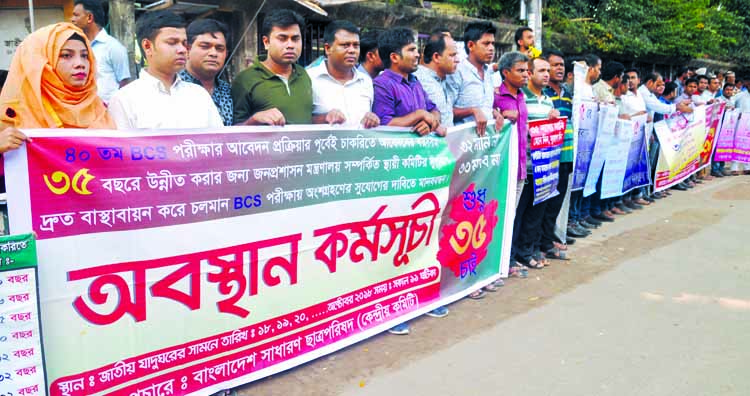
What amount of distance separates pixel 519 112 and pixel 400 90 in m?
1.37

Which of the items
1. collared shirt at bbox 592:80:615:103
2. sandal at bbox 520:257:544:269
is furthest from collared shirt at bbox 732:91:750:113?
sandal at bbox 520:257:544:269

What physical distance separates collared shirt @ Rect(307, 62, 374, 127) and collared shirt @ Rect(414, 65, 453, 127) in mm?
629

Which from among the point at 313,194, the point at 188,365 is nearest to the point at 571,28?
the point at 313,194

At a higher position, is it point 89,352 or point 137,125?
point 137,125

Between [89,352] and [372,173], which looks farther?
[372,173]

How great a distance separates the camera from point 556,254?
6.14 m

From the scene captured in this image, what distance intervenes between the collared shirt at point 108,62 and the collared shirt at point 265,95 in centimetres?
130

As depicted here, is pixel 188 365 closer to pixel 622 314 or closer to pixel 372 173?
pixel 372 173

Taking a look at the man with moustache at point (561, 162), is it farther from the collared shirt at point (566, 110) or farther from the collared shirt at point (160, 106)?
the collared shirt at point (160, 106)

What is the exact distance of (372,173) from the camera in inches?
154

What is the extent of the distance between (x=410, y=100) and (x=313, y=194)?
119 cm

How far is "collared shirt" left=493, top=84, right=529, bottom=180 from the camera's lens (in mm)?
5309

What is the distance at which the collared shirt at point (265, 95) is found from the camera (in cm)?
375

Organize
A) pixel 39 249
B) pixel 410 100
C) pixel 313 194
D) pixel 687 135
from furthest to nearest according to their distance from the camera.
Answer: pixel 687 135
pixel 410 100
pixel 313 194
pixel 39 249
